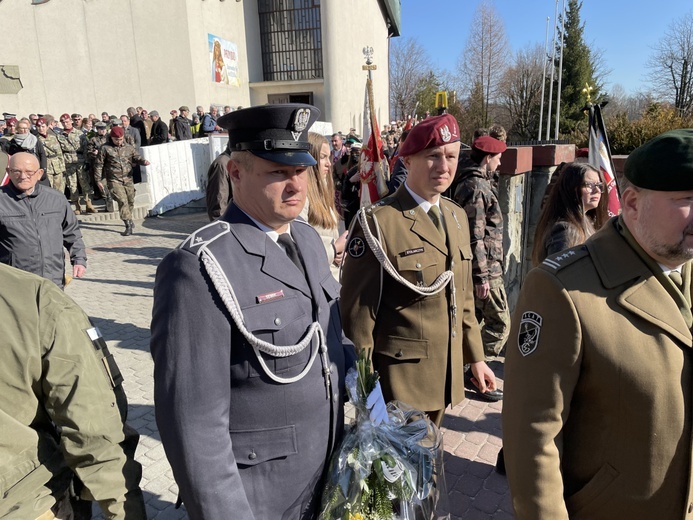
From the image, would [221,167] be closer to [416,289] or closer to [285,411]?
[416,289]

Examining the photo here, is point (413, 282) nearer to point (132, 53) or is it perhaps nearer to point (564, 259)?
point (564, 259)

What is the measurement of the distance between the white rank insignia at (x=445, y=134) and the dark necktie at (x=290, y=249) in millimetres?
1247

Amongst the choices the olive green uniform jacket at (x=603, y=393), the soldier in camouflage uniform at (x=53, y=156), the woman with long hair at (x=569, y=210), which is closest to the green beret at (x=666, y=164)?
the olive green uniform jacket at (x=603, y=393)

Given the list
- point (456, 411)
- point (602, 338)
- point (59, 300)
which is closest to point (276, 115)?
point (59, 300)

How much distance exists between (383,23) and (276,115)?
43.8 m

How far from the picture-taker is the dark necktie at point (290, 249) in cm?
178

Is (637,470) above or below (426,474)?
above

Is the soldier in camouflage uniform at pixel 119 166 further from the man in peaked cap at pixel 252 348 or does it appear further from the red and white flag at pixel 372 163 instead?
the man in peaked cap at pixel 252 348

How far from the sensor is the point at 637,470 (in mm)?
1544

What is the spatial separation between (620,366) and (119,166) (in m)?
11.5

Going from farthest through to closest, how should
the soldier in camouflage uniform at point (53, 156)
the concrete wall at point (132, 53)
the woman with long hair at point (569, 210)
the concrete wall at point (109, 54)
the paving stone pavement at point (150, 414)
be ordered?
the concrete wall at point (132, 53), the concrete wall at point (109, 54), the soldier in camouflage uniform at point (53, 156), the paving stone pavement at point (150, 414), the woman with long hair at point (569, 210)

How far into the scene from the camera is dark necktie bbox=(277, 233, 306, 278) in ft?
5.83

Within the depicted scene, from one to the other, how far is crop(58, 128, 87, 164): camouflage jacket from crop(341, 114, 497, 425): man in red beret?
488 inches

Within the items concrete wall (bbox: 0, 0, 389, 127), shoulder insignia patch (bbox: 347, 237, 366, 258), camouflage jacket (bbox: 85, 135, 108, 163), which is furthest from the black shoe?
concrete wall (bbox: 0, 0, 389, 127)
